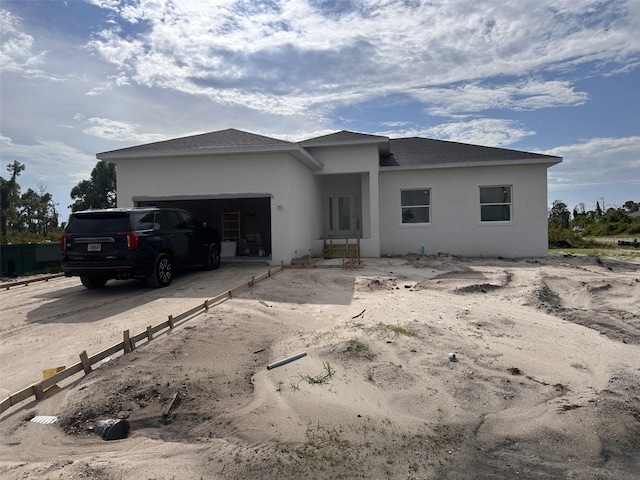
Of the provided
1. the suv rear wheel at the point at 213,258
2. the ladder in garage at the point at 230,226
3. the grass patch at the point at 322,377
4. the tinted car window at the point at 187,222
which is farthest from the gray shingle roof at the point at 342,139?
the grass patch at the point at 322,377

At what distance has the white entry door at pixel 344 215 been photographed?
62.6ft

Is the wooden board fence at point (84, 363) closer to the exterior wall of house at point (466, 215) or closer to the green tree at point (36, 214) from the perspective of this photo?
the exterior wall of house at point (466, 215)

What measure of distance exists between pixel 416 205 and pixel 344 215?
3.42 m

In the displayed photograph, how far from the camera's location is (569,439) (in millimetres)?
3613

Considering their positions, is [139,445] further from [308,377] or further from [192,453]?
[308,377]

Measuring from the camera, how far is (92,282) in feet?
32.3

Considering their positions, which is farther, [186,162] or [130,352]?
[186,162]

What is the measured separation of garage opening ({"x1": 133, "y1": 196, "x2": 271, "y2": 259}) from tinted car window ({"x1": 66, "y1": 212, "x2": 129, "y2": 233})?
8.68m

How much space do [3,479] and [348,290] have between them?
7.09 meters

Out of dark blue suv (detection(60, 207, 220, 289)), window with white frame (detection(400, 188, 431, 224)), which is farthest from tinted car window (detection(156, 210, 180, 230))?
window with white frame (detection(400, 188, 431, 224))

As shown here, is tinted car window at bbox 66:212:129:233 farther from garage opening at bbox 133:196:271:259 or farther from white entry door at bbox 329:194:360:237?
white entry door at bbox 329:194:360:237

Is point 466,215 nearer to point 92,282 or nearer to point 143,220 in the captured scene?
point 143,220

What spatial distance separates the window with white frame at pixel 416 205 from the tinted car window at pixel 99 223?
11264mm

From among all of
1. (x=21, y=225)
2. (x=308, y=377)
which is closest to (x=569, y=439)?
(x=308, y=377)
